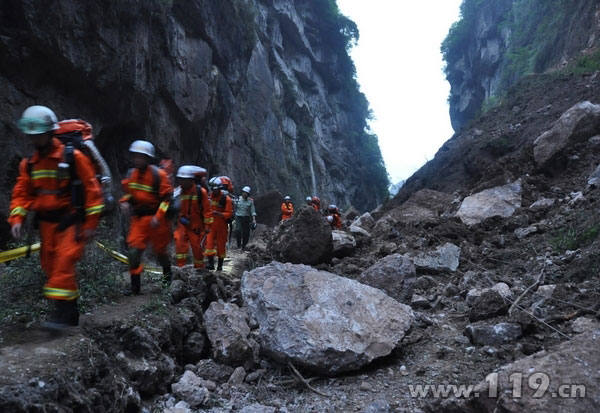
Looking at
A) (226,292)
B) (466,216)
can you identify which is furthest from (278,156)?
(226,292)

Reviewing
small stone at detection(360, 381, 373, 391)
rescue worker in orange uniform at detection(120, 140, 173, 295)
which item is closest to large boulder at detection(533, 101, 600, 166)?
small stone at detection(360, 381, 373, 391)

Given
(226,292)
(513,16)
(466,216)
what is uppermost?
(513,16)

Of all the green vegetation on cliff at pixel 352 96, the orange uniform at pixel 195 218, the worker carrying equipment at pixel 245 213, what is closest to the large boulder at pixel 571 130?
the worker carrying equipment at pixel 245 213

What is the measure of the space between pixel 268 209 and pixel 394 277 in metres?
15.6

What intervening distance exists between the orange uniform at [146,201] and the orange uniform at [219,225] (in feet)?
8.86

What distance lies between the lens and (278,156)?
1126 inches

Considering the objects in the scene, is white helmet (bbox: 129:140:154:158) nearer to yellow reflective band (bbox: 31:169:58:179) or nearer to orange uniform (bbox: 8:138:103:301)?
orange uniform (bbox: 8:138:103:301)

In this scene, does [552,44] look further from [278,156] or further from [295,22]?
[295,22]

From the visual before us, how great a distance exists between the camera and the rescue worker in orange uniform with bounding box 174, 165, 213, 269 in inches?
236

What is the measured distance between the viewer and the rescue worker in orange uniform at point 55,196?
309 cm

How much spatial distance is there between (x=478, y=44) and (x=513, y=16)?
284 inches

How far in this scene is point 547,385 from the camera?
223 centimetres

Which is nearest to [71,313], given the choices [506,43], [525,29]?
[525,29]

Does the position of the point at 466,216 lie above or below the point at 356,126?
below
